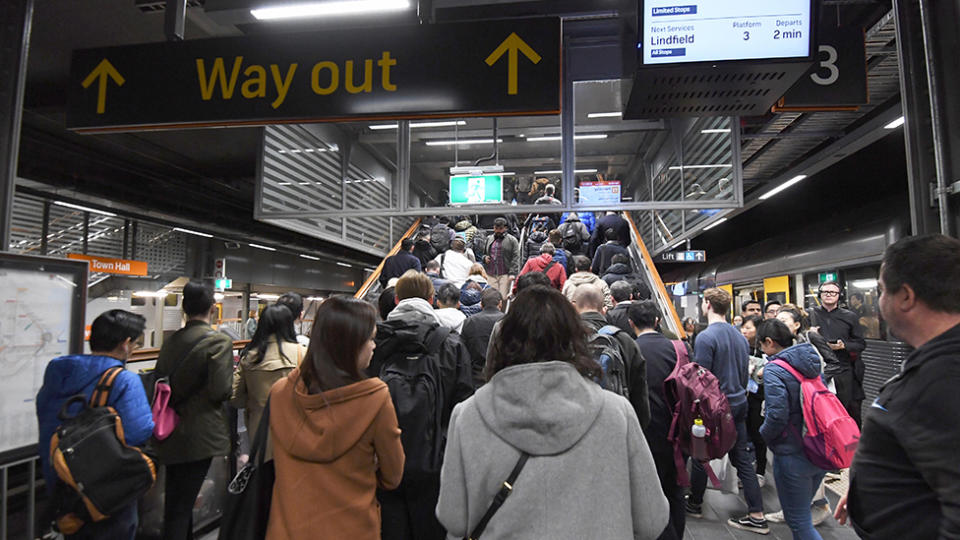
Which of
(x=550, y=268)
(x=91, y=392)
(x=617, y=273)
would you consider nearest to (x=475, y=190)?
(x=550, y=268)

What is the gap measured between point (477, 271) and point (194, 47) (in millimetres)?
3538

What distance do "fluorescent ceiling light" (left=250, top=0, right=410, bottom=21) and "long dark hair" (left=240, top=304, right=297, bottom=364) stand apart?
1.90 metres

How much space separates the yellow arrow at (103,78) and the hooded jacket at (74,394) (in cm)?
183

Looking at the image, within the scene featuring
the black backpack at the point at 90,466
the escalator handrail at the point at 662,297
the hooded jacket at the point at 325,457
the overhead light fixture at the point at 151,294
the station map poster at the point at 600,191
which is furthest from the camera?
the overhead light fixture at the point at 151,294

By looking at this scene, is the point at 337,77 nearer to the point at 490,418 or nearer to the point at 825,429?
the point at 490,418

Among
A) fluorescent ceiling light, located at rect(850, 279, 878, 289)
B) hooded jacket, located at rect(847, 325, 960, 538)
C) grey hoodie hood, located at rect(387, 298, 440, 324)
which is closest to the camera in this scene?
hooded jacket, located at rect(847, 325, 960, 538)

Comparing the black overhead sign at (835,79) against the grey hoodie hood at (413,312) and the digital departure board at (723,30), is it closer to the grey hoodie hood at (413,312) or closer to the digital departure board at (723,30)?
the digital departure board at (723,30)

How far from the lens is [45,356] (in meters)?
2.77

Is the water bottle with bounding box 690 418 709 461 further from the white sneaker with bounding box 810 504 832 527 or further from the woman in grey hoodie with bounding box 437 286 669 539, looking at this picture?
the woman in grey hoodie with bounding box 437 286 669 539

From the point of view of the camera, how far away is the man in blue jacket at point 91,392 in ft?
7.14

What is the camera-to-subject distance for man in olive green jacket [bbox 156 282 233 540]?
2.69 meters

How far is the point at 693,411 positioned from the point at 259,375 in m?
2.76

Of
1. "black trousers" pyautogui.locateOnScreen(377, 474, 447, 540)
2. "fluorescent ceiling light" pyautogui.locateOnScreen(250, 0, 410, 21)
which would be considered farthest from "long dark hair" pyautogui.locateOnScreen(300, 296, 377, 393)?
"fluorescent ceiling light" pyautogui.locateOnScreen(250, 0, 410, 21)

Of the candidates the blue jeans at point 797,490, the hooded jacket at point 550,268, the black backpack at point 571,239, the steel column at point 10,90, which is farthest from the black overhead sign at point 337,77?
the black backpack at point 571,239
